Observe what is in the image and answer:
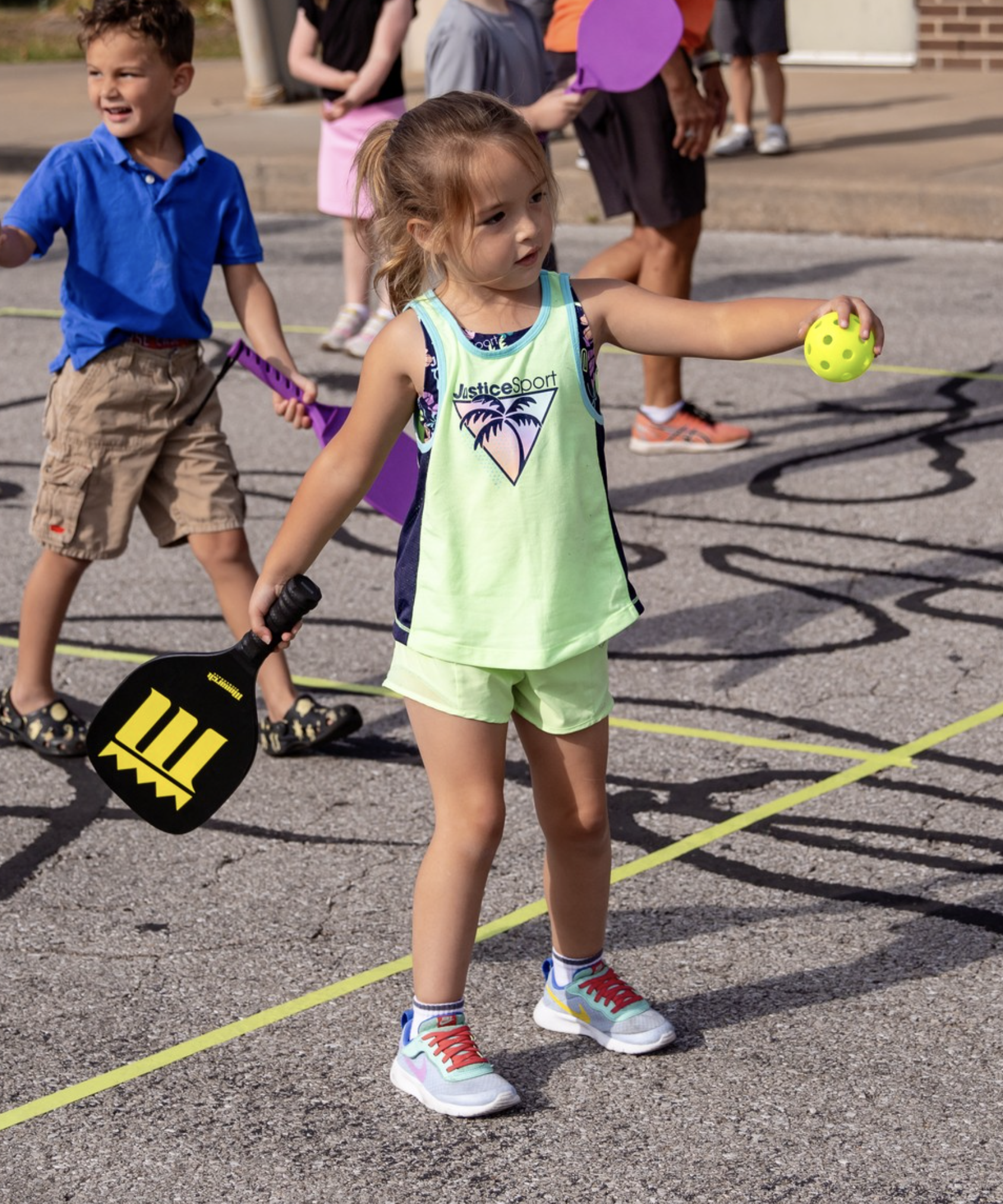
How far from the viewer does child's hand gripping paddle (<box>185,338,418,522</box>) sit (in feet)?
12.9


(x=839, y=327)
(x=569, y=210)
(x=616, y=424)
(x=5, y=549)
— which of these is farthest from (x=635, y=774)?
(x=569, y=210)

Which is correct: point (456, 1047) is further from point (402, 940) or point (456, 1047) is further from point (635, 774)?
point (635, 774)

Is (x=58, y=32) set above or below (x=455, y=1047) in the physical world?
above

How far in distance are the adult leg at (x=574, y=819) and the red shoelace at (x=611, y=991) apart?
0.06m

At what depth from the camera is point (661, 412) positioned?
6.73 m

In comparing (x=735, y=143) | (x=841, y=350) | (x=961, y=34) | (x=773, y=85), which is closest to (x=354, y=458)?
(x=841, y=350)

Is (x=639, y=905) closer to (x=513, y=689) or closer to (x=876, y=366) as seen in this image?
(x=513, y=689)

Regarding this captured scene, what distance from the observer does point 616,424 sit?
712 centimetres

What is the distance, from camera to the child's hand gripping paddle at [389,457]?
3.93m

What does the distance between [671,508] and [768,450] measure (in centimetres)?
74

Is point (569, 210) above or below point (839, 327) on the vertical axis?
below

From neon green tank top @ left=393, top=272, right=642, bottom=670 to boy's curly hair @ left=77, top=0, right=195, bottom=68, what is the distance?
1.60 metres

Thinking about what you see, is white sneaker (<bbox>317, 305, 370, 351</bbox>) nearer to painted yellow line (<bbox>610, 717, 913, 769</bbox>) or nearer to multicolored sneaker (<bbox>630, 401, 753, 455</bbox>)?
multicolored sneaker (<bbox>630, 401, 753, 455</bbox>)

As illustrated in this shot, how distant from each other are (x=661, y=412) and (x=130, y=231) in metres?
2.78
